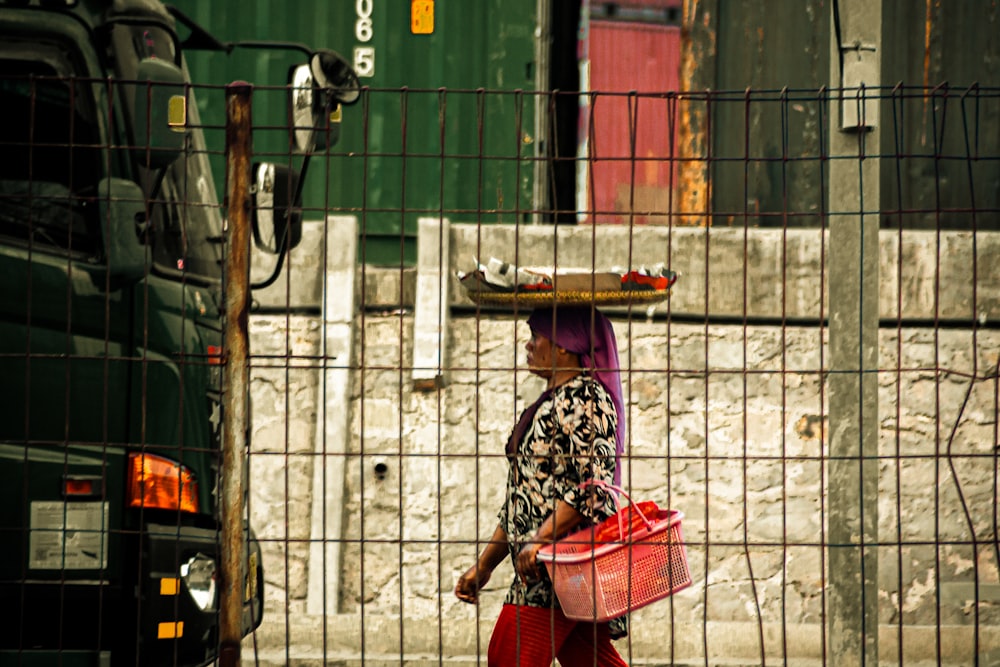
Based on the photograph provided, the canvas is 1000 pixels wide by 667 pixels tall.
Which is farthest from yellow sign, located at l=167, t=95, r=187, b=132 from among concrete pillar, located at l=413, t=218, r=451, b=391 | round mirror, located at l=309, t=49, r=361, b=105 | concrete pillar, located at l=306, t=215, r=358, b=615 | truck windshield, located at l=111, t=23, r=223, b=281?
concrete pillar, located at l=413, t=218, r=451, b=391

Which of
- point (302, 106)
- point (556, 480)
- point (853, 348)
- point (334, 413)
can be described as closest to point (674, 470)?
point (334, 413)

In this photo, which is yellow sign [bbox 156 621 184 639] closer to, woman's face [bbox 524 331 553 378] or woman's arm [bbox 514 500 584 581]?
woman's arm [bbox 514 500 584 581]

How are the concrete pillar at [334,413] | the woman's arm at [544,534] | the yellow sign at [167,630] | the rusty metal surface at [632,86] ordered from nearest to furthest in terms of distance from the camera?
the woman's arm at [544,534] < the yellow sign at [167,630] < the concrete pillar at [334,413] < the rusty metal surface at [632,86]

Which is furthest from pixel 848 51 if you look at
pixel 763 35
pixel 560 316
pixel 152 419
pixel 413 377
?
pixel 763 35

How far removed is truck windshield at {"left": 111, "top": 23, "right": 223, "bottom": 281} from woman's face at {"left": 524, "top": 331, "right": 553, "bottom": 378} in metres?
1.27

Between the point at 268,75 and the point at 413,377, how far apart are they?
3233mm

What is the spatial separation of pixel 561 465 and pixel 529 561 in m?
0.29

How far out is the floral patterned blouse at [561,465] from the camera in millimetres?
3885

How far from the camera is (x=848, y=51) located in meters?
4.87

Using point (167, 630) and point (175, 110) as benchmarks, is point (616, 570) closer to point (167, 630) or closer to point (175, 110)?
point (167, 630)

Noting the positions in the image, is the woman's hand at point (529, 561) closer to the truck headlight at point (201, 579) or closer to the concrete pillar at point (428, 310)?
the truck headlight at point (201, 579)

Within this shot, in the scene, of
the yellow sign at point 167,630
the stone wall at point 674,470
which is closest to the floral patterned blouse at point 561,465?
the yellow sign at point 167,630

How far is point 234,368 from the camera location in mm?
3934

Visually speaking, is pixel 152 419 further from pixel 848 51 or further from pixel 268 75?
pixel 268 75
